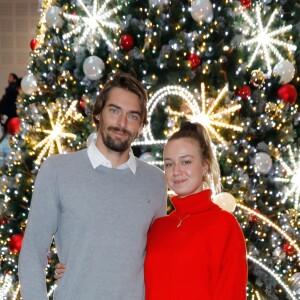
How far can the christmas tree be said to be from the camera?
11.9 ft

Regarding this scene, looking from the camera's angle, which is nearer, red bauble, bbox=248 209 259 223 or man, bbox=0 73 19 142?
red bauble, bbox=248 209 259 223

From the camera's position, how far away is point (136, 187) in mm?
2275

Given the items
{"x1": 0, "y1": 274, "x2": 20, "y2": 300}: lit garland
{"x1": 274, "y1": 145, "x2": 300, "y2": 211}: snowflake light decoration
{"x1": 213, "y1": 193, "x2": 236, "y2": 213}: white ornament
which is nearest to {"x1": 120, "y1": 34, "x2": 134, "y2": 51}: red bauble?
{"x1": 213, "y1": 193, "x2": 236, "y2": 213}: white ornament

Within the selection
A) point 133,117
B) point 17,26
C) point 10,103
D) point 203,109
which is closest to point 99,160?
point 133,117

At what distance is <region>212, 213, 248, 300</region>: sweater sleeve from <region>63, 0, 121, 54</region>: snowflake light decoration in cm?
195

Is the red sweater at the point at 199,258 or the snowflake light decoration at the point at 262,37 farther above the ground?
the snowflake light decoration at the point at 262,37

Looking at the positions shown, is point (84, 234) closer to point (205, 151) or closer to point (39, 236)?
point (39, 236)

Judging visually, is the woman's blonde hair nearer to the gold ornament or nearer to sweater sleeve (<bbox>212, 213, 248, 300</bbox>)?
sweater sleeve (<bbox>212, 213, 248, 300</bbox>)

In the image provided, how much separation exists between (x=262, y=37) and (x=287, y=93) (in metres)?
0.38

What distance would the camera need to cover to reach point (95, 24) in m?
3.76

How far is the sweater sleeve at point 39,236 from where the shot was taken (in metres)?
2.12

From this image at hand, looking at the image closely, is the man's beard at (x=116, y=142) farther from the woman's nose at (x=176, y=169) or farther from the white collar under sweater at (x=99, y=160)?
the woman's nose at (x=176, y=169)

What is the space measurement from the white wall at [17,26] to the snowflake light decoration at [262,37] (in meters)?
5.80

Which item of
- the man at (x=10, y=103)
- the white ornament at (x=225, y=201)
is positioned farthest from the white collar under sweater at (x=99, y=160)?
the man at (x=10, y=103)
